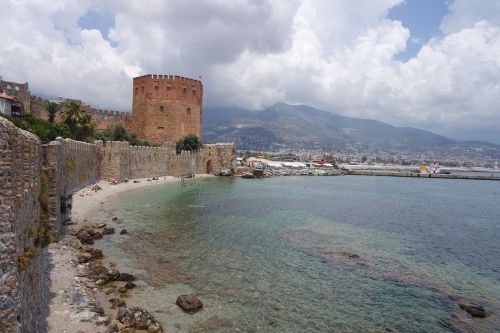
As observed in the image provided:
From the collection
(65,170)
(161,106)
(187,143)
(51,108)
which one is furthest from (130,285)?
(161,106)

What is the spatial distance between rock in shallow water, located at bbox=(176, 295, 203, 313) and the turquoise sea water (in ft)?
0.68

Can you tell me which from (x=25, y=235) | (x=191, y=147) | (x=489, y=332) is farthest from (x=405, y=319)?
(x=191, y=147)

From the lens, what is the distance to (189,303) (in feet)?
29.3

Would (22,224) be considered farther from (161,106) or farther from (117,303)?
(161,106)

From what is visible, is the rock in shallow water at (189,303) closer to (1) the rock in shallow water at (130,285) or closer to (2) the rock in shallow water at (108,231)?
(1) the rock in shallow water at (130,285)

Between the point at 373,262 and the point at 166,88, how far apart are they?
124 ft

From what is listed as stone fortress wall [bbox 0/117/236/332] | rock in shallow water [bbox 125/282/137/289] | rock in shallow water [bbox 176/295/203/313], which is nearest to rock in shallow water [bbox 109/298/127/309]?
rock in shallow water [bbox 125/282/137/289]

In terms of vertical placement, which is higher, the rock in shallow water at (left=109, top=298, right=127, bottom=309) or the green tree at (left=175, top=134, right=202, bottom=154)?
the green tree at (left=175, top=134, right=202, bottom=154)

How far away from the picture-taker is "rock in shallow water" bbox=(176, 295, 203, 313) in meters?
8.85

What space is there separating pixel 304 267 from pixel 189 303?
4.98 metres

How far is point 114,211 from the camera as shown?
2048 cm

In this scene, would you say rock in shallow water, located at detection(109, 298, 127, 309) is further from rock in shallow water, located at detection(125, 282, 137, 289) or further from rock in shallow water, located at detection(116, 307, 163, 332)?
rock in shallow water, located at detection(125, 282, 137, 289)

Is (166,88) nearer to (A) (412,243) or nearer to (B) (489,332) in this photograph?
(A) (412,243)

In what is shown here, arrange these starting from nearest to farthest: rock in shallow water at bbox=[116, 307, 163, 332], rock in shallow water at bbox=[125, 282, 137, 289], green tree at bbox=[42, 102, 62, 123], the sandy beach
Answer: the sandy beach, rock in shallow water at bbox=[116, 307, 163, 332], rock in shallow water at bbox=[125, 282, 137, 289], green tree at bbox=[42, 102, 62, 123]
